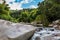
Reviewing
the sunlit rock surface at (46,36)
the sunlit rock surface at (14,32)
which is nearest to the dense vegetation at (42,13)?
the sunlit rock surface at (46,36)

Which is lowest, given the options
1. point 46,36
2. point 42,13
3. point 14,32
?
point 42,13

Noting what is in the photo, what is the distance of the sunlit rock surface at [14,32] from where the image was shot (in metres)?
3.35

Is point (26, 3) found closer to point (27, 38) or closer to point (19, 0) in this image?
point (19, 0)

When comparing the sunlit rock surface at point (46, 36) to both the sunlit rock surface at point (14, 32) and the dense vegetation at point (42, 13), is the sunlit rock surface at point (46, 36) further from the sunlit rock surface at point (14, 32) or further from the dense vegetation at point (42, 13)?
the dense vegetation at point (42, 13)

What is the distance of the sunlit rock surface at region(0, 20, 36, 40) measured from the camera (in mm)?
3350

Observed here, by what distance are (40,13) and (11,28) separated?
10.8 metres

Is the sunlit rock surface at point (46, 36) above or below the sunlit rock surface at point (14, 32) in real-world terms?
below

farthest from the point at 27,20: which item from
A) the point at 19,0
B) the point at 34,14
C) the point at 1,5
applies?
the point at 1,5

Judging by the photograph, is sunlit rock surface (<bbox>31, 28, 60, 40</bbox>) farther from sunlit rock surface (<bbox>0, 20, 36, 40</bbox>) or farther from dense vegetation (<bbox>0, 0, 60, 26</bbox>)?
dense vegetation (<bbox>0, 0, 60, 26</bbox>)

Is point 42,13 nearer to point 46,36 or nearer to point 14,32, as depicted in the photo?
point 46,36

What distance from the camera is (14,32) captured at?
3.48 meters

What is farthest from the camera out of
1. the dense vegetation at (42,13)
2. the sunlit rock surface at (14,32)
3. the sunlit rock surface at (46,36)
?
the dense vegetation at (42,13)

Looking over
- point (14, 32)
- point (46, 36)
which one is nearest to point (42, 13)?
point (46, 36)

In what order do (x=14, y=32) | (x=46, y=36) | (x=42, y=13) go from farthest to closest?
(x=42, y=13) < (x=46, y=36) < (x=14, y=32)
